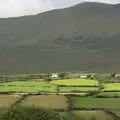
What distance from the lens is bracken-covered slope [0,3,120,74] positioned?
404 feet

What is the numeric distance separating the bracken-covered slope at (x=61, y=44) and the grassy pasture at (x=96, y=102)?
244 feet

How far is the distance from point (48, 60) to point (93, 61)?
12535 millimetres

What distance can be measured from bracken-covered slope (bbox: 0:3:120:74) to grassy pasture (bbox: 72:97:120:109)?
74.5 m

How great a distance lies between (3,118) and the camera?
18.0 metres

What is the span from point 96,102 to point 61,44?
129012mm

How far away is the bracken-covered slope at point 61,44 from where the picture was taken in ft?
404

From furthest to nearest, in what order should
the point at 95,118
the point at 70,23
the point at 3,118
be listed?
the point at 70,23 → the point at 95,118 → the point at 3,118

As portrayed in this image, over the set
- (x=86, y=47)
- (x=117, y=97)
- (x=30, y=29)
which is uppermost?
(x=30, y=29)

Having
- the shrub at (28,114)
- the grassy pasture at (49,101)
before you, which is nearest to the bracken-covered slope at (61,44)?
the grassy pasture at (49,101)

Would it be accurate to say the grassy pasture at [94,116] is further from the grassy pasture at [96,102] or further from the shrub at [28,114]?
the shrub at [28,114]

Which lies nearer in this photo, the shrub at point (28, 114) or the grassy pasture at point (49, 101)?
the shrub at point (28, 114)

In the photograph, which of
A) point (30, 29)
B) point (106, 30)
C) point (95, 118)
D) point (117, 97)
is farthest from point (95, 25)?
point (95, 118)

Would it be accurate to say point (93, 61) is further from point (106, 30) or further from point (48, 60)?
point (106, 30)

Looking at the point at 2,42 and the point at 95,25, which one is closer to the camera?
the point at 2,42
